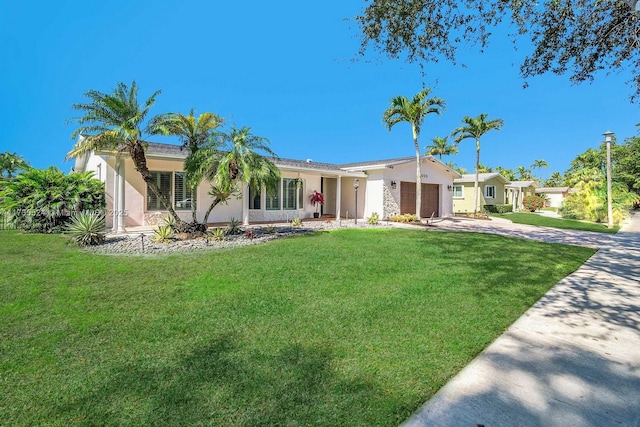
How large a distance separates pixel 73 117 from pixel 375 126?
15.3 m

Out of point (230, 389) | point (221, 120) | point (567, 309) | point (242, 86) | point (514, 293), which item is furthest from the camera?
point (242, 86)

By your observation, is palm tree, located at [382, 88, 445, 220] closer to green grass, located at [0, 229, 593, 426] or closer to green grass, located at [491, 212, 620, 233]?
green grass, located at [491, 212, 620, 233]

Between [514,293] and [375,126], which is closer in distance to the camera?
[514,293]

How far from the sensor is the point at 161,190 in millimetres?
13602

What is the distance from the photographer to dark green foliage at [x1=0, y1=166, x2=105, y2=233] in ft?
37.0

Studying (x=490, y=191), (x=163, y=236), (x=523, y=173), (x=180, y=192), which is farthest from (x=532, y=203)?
(x=163, y=236)

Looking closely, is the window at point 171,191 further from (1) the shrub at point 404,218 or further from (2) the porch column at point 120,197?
(1) the shrub at point 404,218

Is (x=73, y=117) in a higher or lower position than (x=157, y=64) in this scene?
lower

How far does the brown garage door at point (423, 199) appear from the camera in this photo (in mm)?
20516

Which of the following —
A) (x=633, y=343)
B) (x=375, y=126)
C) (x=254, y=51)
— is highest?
(x=254, y=51)

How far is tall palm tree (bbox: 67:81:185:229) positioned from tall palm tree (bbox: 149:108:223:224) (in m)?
0.50

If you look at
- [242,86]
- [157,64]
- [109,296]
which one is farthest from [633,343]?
[242,86]

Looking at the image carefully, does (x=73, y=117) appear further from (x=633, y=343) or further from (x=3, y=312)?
(x=633, y=343)

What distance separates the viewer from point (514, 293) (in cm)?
516
